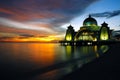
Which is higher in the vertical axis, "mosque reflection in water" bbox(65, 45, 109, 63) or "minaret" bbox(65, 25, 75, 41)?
"minaret" bbox(65, 25, 75, 41)

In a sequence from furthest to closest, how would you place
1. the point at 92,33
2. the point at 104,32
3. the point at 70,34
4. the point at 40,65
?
the point at 70,34 < the point at 104,32 < the point at 92,33 < the point at 40,65

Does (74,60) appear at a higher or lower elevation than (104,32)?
lower

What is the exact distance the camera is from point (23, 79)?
1257 centimetres

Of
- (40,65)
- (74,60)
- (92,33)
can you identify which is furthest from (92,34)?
(40,65)

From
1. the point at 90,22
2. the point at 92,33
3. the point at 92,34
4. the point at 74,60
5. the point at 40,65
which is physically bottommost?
the point at 74,60

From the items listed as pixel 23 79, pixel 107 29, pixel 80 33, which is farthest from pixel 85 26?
pixel 23 79

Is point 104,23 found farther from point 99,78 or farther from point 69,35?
point 99,78

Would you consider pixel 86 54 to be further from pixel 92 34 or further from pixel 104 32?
pixel 104 32

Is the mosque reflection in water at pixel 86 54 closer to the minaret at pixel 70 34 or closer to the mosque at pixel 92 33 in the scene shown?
the mosque at pixel 92 33

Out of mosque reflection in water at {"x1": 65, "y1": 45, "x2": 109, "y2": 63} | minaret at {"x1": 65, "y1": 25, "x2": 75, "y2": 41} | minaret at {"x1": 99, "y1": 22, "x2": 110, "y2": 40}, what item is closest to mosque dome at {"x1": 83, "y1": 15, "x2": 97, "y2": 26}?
minaret at {"x1": 99, "y1": 22, "x2": 110, "y2": 40}

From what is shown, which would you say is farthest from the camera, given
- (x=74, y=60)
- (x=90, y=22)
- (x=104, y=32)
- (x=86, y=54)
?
(x=90, y=22)

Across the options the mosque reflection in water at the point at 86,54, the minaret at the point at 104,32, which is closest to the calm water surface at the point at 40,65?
the mosque reflection in water at the point at 86,54

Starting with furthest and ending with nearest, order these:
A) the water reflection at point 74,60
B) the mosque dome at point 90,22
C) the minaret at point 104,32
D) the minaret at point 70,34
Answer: the mosque dome at point 90,22 → the minaret at point 70,34 → the minaret at point 104,32 → the water reflection at point 74,60

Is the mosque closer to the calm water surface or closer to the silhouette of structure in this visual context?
the silhouette of structure
